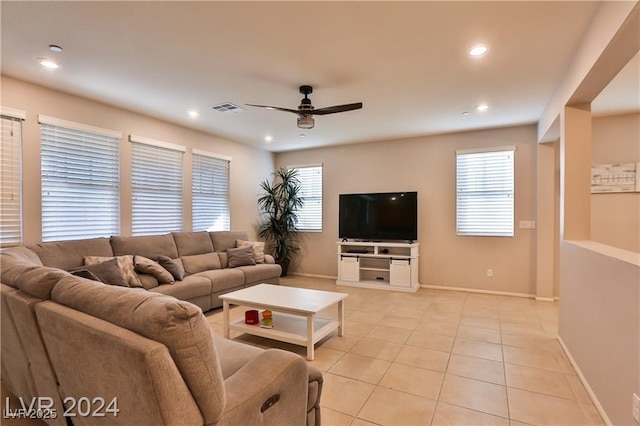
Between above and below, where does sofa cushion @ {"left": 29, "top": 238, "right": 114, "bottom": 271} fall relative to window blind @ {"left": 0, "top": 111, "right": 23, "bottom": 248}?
below

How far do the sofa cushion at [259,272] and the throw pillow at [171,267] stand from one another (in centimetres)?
91

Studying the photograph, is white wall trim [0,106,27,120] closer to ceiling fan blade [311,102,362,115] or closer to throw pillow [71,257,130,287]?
throw pillow [71,257,130,287]

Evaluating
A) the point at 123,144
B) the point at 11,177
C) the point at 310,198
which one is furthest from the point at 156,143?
the point at 310,198

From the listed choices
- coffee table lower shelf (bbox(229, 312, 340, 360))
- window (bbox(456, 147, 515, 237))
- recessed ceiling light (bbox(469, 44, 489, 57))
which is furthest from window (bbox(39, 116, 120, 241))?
window (bbox(456, 147, 515, 237))

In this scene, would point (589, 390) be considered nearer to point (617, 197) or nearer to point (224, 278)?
point (617, 197)

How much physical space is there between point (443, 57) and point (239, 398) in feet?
9.77

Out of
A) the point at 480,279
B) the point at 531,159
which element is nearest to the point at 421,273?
the point at 480,279

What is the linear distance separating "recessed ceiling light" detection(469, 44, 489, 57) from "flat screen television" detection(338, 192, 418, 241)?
Result: 9.47ft

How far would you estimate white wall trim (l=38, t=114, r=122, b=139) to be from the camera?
3.52 metres

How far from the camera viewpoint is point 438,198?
5566 mm

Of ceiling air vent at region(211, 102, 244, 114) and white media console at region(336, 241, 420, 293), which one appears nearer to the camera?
ceiling air vent at region(211, 102, 244, 114)

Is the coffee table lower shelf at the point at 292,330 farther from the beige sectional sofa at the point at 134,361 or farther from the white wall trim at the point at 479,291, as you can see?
the white wall trim at the point at 479,291

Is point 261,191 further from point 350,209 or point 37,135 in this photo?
point 37,135
